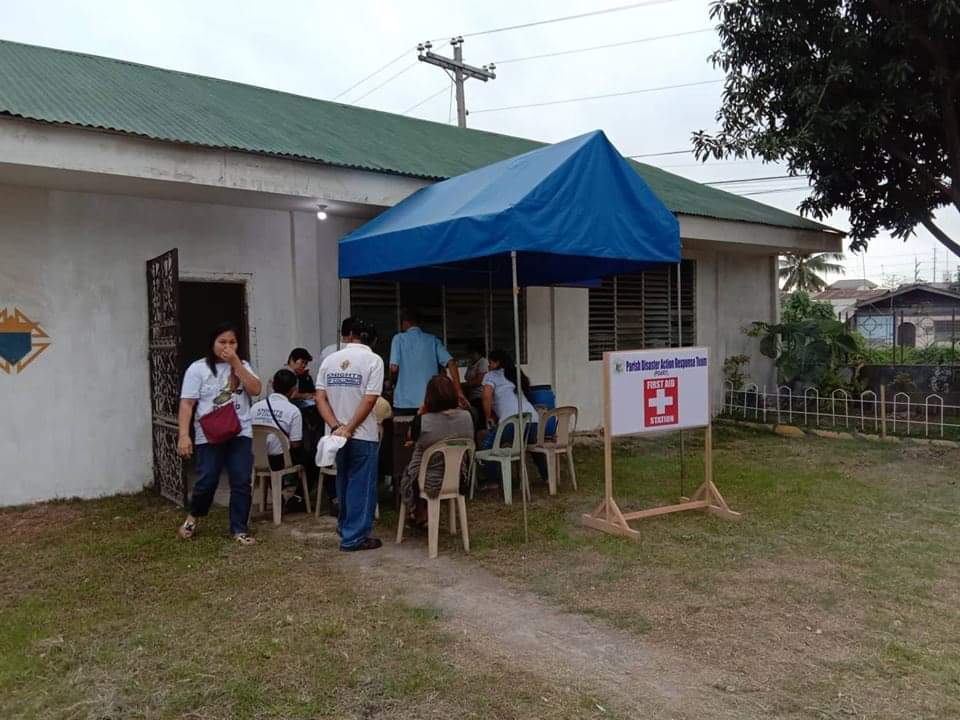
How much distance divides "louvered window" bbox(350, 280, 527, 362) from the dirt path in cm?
373

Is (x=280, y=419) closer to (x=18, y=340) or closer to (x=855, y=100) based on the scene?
(x=18, y=340)

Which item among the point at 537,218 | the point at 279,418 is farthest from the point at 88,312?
the point at 537,218

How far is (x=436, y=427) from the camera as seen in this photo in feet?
15.8

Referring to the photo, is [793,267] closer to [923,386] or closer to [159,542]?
[923,386]

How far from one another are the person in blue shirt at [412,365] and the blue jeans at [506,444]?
58 cm

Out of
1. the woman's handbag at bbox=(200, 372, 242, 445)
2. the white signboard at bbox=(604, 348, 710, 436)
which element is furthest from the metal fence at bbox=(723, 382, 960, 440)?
the woman's handbag at bbox=(200, 372, 242, 445)

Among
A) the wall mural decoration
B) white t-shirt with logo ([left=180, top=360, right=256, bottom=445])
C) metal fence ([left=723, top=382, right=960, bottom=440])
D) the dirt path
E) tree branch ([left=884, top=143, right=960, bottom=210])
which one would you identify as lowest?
the dirt path

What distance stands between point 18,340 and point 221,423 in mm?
2471

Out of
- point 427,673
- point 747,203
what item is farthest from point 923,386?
point 427,673

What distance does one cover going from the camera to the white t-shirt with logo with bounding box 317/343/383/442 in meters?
4.64

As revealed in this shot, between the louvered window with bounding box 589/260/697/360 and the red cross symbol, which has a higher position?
the louvered window with bounding box 589/260/697/360

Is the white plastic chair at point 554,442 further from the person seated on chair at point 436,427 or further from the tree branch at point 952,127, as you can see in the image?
the tree branch at point 952,127

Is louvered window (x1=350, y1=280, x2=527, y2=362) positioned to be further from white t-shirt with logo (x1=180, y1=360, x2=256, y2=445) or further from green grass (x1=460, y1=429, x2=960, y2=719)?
white t-shirt with logo (x1=180, y1=360, x2=256, y2=445)

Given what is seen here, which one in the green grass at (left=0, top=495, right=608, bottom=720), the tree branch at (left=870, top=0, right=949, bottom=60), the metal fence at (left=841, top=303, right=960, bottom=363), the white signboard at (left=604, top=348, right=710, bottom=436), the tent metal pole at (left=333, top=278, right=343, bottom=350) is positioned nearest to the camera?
the green grass at (left=0, top=495, right=608, bottom=720)
